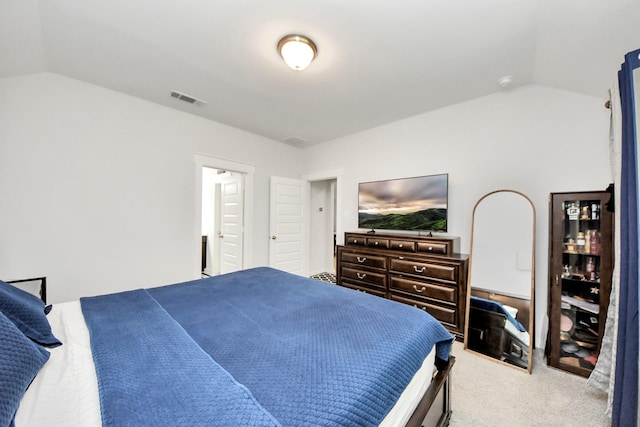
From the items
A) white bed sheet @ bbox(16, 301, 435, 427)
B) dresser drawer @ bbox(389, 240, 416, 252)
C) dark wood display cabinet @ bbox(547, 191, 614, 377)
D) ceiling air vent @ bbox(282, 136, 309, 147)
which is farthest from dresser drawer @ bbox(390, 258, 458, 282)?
ceiling air vent @ bbox(282, 136, 309, 147)

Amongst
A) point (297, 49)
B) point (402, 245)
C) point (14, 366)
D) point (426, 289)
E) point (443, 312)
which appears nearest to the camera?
point (14, 366)

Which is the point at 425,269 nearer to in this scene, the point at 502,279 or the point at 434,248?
the point at 434,248

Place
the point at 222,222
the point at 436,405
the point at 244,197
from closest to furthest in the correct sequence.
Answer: the point at 436,405 < the point at 244,197 < the point at 222,222

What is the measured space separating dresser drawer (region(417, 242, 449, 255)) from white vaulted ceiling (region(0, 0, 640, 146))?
1716 millimetres

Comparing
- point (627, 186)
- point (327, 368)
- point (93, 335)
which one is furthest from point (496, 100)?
point (93, 335)

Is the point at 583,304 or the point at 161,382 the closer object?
the point at 161,382

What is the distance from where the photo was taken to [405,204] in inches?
131

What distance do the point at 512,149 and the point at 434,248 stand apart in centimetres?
137

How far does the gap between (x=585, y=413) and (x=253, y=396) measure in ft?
7.48

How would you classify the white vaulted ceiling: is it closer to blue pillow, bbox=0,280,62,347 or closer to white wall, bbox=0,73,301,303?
white wall, bbox=0,73,301,303

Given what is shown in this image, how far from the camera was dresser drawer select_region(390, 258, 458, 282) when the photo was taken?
261 centimetres

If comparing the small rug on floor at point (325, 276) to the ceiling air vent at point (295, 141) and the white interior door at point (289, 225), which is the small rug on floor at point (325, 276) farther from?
the ceiling air vent at point (295, 141)

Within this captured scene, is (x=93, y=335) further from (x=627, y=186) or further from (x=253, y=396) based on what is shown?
(x=627, y=186)

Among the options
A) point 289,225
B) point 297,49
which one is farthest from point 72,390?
point 289,225
